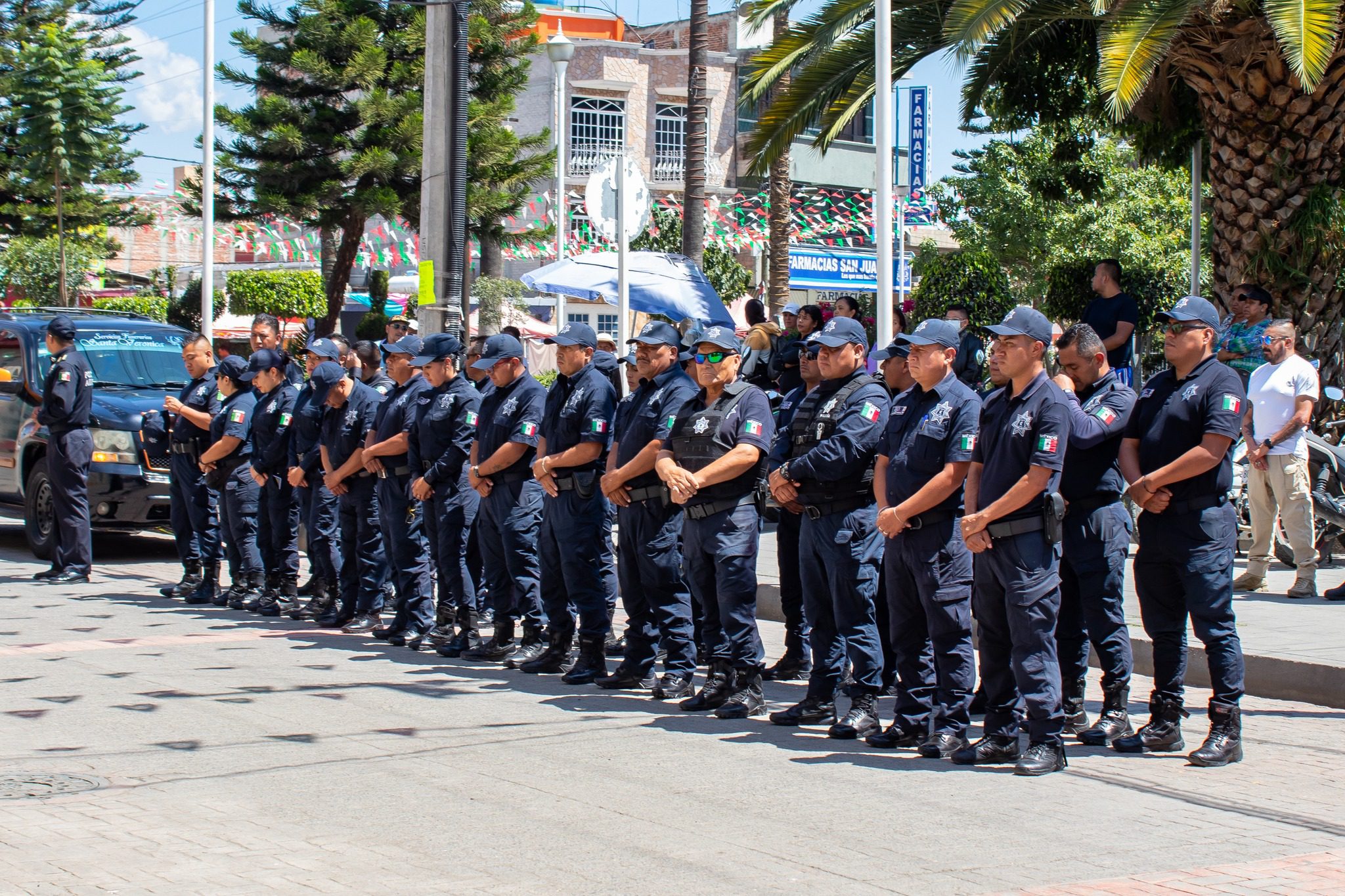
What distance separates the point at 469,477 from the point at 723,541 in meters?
2.32

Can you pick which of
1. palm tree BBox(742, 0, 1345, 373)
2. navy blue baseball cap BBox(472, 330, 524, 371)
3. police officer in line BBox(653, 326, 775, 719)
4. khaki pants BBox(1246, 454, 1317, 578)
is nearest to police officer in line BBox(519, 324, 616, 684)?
navy blue baseball cap BBox(472, 330, 524, 371)

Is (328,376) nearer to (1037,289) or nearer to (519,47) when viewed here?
(519,47)

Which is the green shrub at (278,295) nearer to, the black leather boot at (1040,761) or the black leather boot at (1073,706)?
the black leather boot at (1073,706)

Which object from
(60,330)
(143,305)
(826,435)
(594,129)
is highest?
(594,129)

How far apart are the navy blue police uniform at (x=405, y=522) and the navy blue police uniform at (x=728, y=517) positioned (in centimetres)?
271

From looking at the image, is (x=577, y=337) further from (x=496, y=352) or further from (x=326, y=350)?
(x=326, y=350)

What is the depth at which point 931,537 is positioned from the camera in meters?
7.03

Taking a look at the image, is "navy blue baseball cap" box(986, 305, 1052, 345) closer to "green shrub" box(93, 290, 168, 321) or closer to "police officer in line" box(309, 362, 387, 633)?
"police officer in line" box(309, 362, 387, 633)

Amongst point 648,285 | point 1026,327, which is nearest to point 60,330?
point 648,285

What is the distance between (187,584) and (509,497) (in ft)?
13.5

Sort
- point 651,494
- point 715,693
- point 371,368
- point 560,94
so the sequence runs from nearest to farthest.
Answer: point 715,693, point 651,494, point 371,368, point 560,94

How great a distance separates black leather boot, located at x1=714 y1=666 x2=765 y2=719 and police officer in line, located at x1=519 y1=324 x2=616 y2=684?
1.17 meters

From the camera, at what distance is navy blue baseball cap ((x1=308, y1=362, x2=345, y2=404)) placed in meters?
11.0

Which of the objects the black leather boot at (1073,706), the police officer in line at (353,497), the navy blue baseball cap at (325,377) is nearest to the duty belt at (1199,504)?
the black leather boot at (1073,706)
